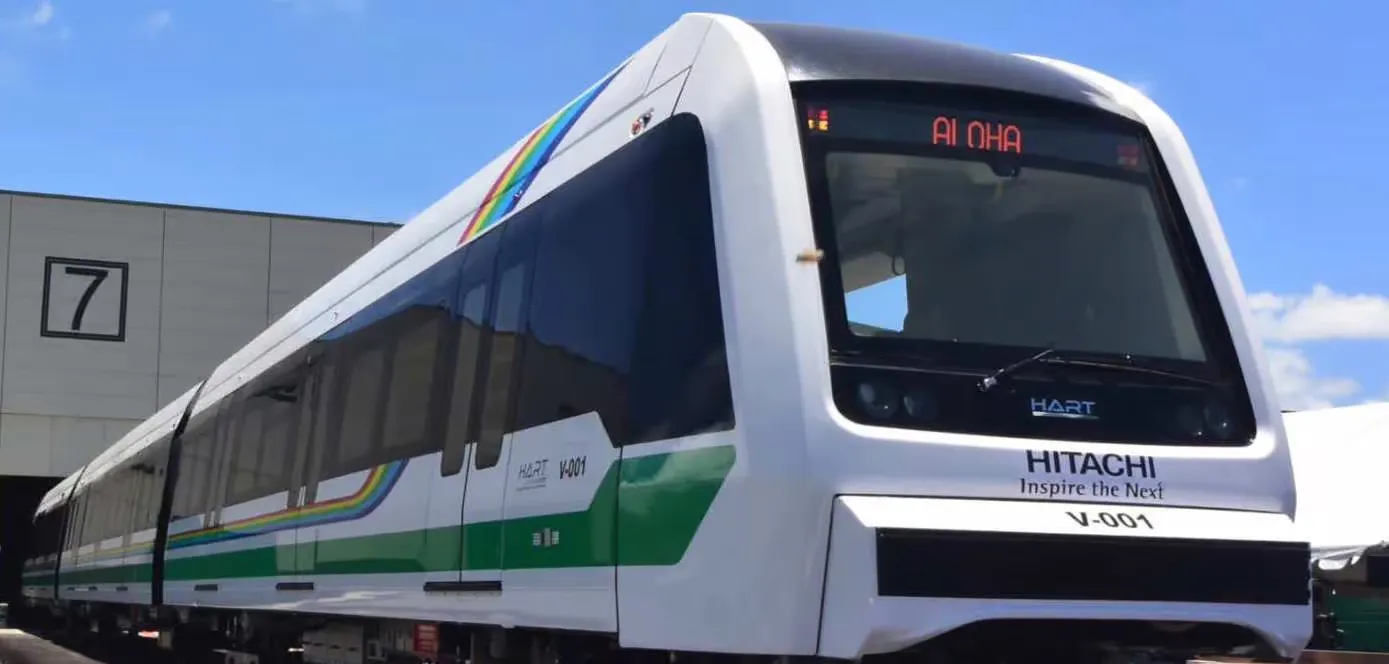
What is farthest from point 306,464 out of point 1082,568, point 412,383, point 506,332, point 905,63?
point 1082,568

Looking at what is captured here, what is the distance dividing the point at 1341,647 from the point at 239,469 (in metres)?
10.2

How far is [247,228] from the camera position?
126 feet

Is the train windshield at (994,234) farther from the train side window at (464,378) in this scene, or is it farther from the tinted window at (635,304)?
the train side window at (464,378)

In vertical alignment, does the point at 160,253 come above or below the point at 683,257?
above

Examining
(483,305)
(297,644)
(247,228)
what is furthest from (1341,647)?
(247,228)

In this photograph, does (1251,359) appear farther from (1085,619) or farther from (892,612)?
(892,612)

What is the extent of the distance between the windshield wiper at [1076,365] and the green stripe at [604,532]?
0.85m

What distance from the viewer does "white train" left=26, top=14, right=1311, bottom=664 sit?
4.12m

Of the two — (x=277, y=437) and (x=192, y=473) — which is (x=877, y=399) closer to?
(x=277, y=437)

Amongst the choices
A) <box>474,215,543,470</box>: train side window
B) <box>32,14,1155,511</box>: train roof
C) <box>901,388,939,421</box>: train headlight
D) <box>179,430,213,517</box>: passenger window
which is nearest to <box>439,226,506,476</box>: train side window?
<box>474,215,543,470</box>: train side window

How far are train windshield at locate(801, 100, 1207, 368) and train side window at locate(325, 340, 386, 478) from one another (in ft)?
11.8

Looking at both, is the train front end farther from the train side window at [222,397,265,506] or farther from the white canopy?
the white canopy

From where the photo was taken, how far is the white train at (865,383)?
4.12 metres

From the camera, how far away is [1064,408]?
443 centimetres
